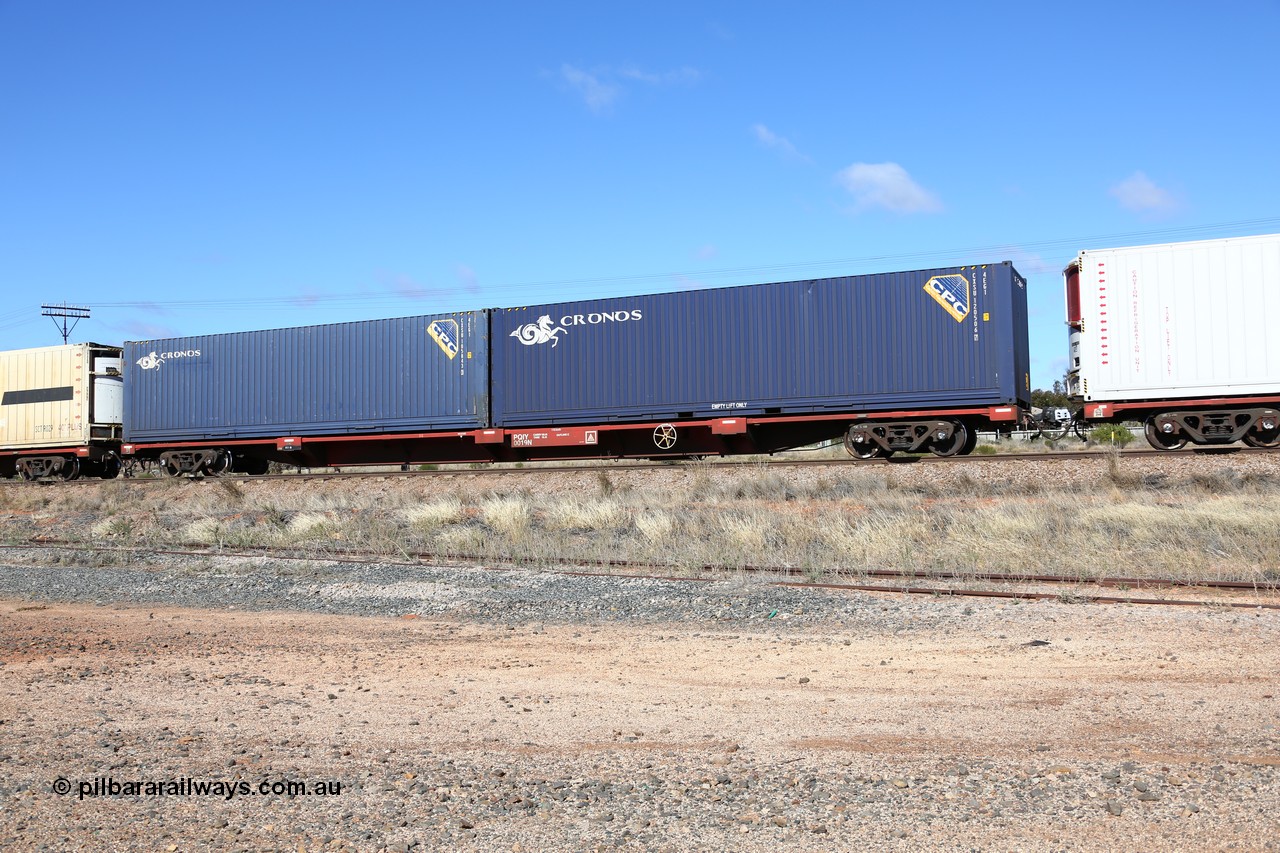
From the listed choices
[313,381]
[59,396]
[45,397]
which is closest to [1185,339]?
[313,381]

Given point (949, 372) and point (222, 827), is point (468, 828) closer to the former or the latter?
point (222, 827)

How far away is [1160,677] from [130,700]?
551cm

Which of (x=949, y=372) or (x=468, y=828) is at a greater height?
(x=949, y=372)

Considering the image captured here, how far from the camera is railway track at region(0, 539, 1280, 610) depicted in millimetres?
7695

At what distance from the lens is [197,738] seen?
4.44 metres

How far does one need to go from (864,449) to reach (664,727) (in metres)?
14.2

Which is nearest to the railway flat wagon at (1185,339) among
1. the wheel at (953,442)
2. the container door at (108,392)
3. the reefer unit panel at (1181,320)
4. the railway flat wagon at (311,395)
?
the reefer unit panel at (1181,320)

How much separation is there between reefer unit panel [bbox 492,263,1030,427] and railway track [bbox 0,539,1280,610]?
8.16 m

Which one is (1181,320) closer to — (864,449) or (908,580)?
(864,449)

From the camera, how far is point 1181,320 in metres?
16.2

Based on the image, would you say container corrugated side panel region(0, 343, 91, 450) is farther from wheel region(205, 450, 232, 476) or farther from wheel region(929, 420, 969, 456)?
wheel region(929, 420, 969, 456)

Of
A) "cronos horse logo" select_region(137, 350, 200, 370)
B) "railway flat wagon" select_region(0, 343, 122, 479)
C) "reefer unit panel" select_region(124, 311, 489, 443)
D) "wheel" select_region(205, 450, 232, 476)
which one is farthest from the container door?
"wheel" select_region(205, 450, 232, 476)

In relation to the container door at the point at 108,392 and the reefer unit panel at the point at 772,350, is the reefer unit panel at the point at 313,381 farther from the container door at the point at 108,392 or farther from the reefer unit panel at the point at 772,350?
the reefer unit panel at the point at 772,350

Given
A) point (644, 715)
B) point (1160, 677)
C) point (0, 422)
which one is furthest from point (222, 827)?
point (0, 422)
